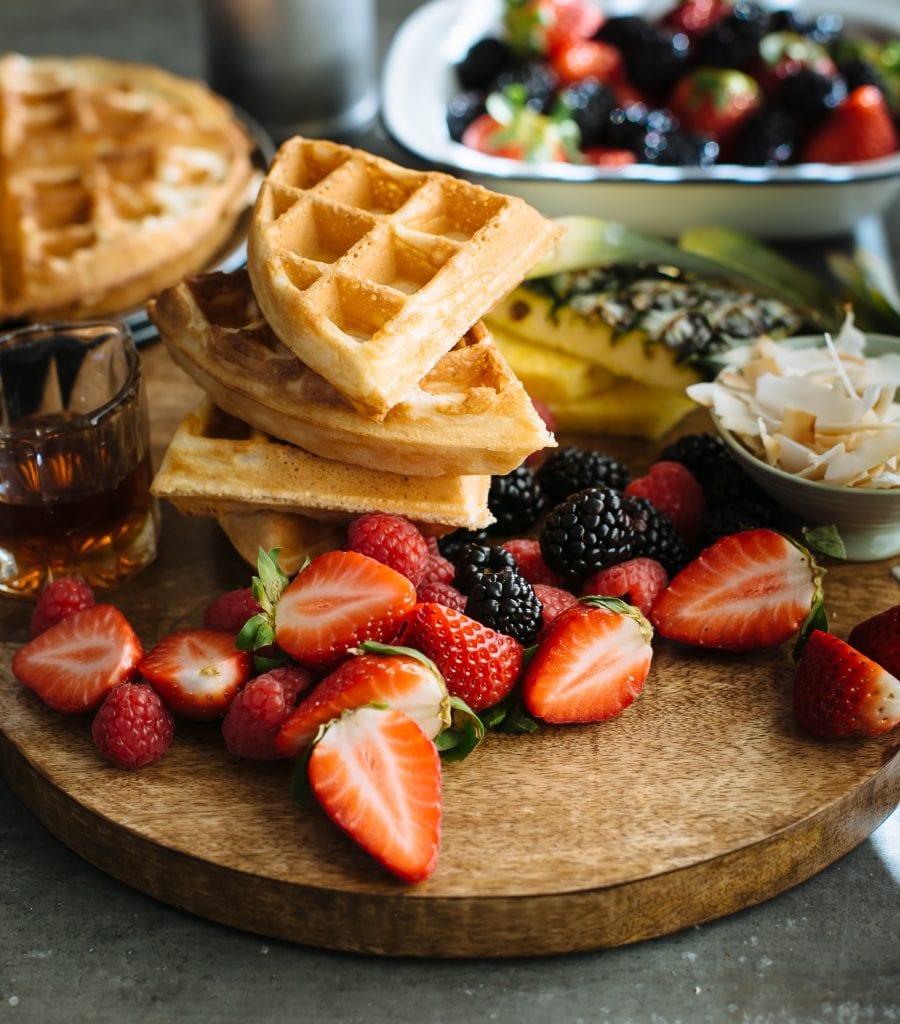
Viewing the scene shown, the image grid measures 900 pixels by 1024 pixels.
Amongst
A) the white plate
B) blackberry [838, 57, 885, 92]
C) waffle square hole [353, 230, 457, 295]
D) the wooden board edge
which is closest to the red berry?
waffle square hole [353, 230, 457, 295]

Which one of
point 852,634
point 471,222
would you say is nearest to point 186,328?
point 471,222

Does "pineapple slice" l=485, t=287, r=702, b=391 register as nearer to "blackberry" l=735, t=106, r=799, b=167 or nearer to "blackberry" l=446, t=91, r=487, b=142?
"blackberry" l=446, t=91, r=487, b=142

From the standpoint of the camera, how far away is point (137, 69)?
337 cm

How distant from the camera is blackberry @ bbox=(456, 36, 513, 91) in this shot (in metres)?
3.18

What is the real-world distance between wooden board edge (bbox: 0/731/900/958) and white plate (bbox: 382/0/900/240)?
1.51m

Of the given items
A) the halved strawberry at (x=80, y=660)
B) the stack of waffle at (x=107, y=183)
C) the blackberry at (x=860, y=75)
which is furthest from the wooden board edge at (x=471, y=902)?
the blackberry at (x=860, y=75)

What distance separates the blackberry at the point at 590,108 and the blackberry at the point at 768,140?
0.34 metres

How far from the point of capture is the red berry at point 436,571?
1.95 metres

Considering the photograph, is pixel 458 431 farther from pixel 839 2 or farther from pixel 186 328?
pixel 839 2

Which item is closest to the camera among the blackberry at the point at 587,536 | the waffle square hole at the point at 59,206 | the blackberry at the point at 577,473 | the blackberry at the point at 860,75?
the blackberry at the point at 587,536

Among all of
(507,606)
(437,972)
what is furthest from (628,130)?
(437,972)

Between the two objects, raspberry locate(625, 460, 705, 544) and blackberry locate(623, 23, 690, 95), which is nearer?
raspberry locate(625, 460, 705, 544)

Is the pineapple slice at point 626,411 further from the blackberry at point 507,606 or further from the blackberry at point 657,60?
the blackberry at point 657,60

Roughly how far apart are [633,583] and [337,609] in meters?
0.47
